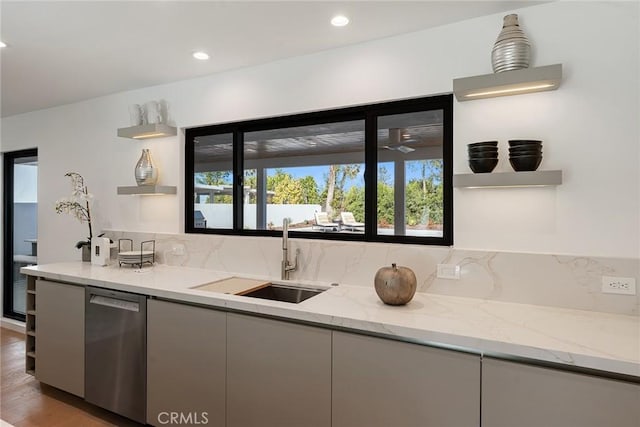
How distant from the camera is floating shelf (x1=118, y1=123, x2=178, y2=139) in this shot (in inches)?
114

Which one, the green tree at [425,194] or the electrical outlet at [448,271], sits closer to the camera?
the electrical outlet at [448,271]

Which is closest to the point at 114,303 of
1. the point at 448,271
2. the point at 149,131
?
the point at 149,131

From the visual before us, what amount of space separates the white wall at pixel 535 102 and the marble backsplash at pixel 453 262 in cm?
7

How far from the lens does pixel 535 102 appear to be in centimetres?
188

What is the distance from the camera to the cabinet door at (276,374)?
1.71 meters

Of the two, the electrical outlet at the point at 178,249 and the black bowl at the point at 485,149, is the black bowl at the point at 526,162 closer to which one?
the black bowl at the point at 485,149

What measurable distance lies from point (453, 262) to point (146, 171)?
8.01 ft

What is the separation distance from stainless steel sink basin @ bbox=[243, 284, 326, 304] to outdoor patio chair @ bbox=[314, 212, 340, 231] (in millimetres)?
485

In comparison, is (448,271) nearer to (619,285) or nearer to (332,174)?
(619,285)

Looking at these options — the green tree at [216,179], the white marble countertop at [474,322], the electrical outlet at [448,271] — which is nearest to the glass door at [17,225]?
the green tree at [216,179]

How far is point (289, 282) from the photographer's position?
95.1 inches

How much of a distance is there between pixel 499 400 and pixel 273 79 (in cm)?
231

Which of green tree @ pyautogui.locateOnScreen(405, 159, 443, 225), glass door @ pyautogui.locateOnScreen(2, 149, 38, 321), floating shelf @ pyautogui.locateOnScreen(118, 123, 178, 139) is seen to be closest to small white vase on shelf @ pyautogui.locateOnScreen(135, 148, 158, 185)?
floating shelf @ pyautogui.locateOnScreen(118, 123, 178, 139)

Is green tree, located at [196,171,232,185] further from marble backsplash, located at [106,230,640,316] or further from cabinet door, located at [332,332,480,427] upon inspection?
cabinet door, located at [332,332,480,427]
